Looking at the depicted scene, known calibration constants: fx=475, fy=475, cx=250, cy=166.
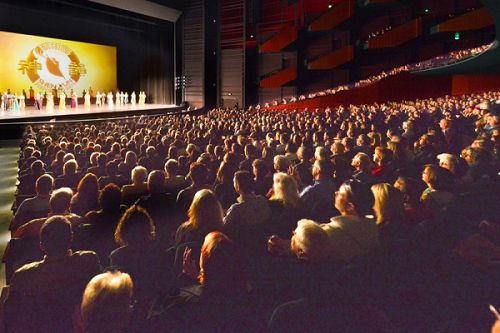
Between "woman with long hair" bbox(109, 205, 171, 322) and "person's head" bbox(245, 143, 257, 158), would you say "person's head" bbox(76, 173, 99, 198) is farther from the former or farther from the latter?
"person's head" bbox(245, 143, 257, 158)

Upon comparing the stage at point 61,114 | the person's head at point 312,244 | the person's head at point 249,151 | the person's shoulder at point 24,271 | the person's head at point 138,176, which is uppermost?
the stage at point 61,114

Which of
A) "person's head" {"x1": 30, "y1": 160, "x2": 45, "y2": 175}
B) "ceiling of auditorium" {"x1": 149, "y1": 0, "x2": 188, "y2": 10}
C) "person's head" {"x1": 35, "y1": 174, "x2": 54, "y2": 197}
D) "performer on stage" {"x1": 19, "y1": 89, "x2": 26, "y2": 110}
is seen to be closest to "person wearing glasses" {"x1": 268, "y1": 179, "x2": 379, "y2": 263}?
"person's head" {"x1": 35, "y1": 174, "x2": 54, "y2": 197}

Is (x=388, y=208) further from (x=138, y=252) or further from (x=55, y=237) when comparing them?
(x=55, y=237)

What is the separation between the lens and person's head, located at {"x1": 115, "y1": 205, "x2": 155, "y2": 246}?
3.07m

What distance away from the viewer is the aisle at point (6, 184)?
590 cm

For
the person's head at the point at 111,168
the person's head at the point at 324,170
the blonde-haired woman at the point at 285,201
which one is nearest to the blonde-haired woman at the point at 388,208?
the blonde-haired woman at the point at 285,201

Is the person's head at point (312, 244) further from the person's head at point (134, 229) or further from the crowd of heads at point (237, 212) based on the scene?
the person's head at point (134, 229)

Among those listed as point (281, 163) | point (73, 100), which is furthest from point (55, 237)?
point (73, 100)

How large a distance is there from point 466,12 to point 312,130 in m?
19.0

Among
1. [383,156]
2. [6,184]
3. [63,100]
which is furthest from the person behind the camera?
[63,100]

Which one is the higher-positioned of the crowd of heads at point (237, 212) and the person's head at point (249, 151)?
the person's head at point (249, 151)

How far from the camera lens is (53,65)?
83.2ft

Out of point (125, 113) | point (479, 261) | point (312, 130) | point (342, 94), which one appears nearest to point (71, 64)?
point (125, 113)

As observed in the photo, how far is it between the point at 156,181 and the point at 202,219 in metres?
1.53
